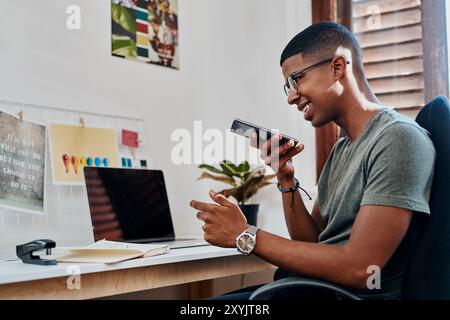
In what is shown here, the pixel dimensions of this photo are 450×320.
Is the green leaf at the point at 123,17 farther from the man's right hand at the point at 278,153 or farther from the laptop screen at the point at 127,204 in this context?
the man's right hand at the point at 278,153

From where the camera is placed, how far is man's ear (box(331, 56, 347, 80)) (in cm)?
134

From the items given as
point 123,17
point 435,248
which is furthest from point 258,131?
point 123,17

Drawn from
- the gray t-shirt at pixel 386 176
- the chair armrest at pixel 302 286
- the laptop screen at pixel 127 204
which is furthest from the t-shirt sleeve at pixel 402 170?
the laptop screen at pixel 127 204

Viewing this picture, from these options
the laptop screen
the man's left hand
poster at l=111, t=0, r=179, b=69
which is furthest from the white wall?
the man's left hand

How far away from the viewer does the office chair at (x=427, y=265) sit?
3.47ft

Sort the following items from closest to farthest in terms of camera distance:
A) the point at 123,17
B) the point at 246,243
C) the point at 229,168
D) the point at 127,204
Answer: the point at 246,243, the point at 127,204, the point at 123,17, the point at 229,168

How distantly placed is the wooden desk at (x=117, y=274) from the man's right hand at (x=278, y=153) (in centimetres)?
32

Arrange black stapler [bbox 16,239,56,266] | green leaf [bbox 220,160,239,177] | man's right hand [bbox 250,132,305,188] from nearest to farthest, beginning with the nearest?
black stapler [bbox 16,239,56,266] → man's right hand [bbox 250,132,305,188] → green leaf [bbox 220,160,239,177]

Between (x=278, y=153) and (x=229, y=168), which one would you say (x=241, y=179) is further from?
(x=278, y=153)

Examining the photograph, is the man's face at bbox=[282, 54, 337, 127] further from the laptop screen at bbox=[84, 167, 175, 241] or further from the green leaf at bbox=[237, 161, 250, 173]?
the green leaf at bbox=[237, 161, 250, 173]

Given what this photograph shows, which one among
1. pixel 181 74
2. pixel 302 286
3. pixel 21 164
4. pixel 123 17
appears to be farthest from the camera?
pixel 181 74

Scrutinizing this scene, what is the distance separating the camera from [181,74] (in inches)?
93.3

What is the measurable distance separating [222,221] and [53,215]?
0.81 m

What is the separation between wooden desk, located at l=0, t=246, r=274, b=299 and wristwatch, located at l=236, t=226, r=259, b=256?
12.5 inches
